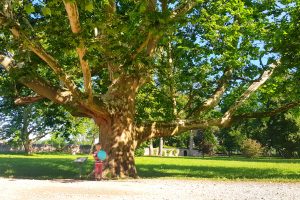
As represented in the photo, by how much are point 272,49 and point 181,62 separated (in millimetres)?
4344

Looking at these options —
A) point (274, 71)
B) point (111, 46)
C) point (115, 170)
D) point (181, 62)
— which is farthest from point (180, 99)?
point (111, 46)

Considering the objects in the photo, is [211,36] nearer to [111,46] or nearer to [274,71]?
[274,71]

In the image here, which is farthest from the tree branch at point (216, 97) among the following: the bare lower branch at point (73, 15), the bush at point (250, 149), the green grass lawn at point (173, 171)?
the bush at point (250, 149)

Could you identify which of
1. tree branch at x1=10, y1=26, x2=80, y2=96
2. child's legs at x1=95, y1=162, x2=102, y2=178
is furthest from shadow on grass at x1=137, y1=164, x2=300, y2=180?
tree branch at x1=10, y1=26, x2=80, y2=96

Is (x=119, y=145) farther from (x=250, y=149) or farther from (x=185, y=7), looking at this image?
(x=250, y=149)

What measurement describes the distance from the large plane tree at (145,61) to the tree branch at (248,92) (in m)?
0.05

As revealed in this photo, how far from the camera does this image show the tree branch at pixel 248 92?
1811 centimetres

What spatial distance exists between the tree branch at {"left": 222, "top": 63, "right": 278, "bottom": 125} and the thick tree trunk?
5.00 meters

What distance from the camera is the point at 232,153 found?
8388 cm

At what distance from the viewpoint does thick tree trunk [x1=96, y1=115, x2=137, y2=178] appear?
50.7 feet

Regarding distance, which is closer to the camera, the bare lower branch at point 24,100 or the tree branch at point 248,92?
the bare lower branch at point 24,100

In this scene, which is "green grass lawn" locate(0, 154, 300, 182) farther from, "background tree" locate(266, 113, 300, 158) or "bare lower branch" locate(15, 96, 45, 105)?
"background tree" locate(266, 113, 300, 158)

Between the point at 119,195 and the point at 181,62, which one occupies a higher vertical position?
the point at 181,62

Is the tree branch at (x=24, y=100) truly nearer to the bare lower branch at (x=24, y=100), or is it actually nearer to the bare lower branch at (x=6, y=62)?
the bare lower branch at (x=24, y=100)
